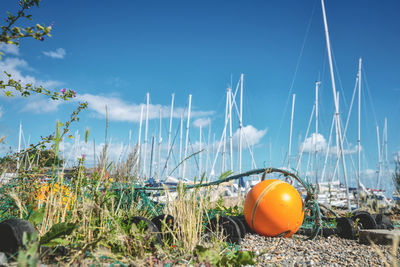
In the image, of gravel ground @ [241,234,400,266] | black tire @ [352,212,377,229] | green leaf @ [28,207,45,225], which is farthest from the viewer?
Answer: black tire @ [352,212,377,229]

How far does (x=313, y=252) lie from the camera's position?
12.3 ft

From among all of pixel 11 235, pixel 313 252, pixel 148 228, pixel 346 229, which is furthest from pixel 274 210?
pixel 11 235

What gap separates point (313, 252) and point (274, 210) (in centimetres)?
87

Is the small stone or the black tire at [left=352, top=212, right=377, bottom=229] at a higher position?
the small stone

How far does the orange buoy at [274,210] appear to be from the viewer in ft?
14.6

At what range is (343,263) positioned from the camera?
3332 millimetres

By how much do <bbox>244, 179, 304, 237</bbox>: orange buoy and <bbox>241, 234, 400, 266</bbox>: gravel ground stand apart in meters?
0.16

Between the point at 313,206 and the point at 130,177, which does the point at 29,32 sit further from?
the point at 313,206

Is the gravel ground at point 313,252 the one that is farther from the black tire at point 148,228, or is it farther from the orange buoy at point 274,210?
the black tire at point 148,228

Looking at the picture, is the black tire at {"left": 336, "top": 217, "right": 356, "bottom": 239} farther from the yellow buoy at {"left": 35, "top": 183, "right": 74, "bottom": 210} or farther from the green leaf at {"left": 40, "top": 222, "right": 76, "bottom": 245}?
the green leaf at {"left": 40, "top": 222, "right": 76, "bottom": 245}

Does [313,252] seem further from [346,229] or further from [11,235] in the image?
[11,235]

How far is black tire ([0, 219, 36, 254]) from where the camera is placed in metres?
2.07

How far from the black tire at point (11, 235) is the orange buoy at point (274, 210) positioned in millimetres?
3390

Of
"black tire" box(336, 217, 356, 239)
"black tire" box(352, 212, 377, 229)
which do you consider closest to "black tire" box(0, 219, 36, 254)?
"black tire" box(336, 217, 356, 239)
